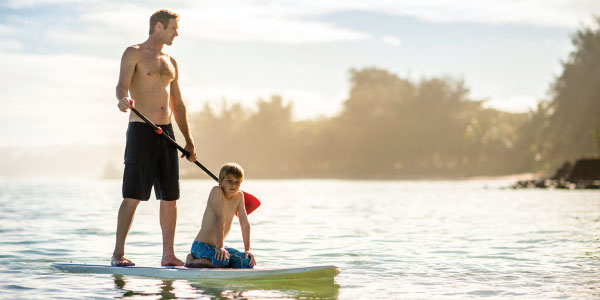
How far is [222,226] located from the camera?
6520 millimetres

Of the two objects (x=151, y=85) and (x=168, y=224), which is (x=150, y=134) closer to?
(x=151, y=85)

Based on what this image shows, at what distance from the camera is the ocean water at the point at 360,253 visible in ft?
20.1

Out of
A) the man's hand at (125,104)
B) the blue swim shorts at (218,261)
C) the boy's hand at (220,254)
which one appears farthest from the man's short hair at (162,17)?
the boy's hand at (220,254)

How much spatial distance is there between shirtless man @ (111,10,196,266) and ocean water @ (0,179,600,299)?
0.67 meters

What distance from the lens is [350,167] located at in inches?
3095

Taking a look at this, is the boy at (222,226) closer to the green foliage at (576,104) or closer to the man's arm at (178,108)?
the man's arm at (178,108)

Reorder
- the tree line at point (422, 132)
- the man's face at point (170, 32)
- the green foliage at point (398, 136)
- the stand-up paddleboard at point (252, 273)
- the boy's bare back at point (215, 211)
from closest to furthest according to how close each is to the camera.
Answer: the stand-up paddleboard at point (252, 273), the boy's bare back at point (215, 211), the man's face at point (170, 32), the tree line at point (422, 132), the green foliage at point (398, 136)

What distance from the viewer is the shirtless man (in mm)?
6977

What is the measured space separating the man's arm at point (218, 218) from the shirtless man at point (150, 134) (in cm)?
82

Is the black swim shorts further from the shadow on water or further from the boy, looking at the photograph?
the shadow on water

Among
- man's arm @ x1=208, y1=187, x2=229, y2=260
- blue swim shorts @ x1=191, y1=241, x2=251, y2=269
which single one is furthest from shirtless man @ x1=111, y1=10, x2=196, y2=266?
man's arm @ x1=208, y1=187, x2=229, y2=260

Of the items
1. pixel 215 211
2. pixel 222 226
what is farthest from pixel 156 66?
pixel 222 226

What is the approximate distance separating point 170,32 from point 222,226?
1.94 m

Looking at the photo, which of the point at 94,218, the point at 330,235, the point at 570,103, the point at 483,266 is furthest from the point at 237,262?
the point at 570,103
